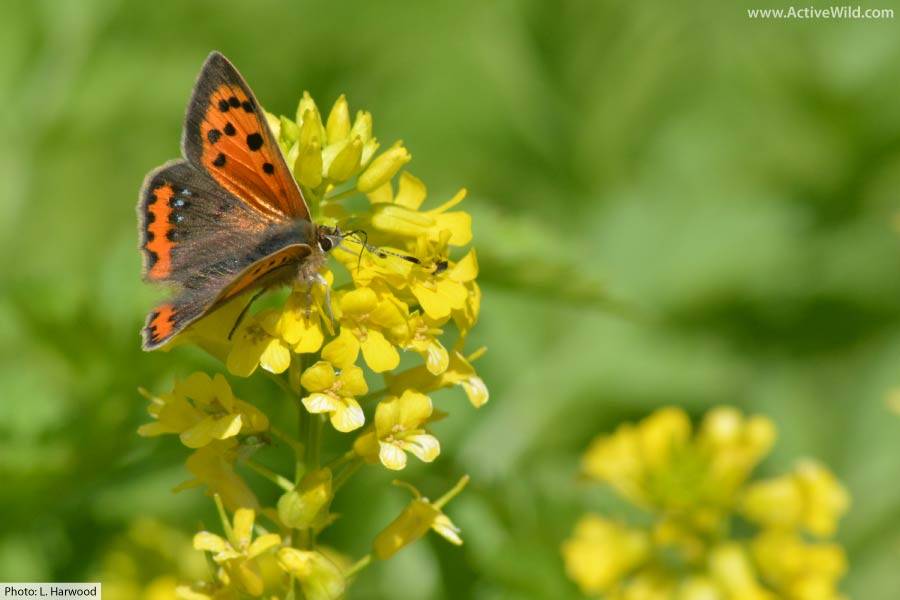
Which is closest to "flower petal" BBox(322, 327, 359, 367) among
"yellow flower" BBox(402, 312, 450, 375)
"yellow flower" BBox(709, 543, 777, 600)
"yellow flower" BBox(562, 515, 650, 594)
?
"yellow flower" BBox(402, 312, 450, 375)

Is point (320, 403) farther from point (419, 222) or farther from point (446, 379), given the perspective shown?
point (419, 222)

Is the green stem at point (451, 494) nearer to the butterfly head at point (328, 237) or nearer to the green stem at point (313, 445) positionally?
the green stem at point (313, 445)

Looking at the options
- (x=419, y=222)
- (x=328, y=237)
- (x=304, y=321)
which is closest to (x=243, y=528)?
(x=304, y=321)

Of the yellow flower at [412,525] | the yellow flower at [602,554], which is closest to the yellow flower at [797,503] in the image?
the yellow flower at [602,554]

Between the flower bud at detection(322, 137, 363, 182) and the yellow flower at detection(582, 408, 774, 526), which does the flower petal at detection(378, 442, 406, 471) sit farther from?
the yellow flower at detection(582, 408, 774, 526)

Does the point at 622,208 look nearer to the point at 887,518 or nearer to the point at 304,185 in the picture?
the point at 887,518
